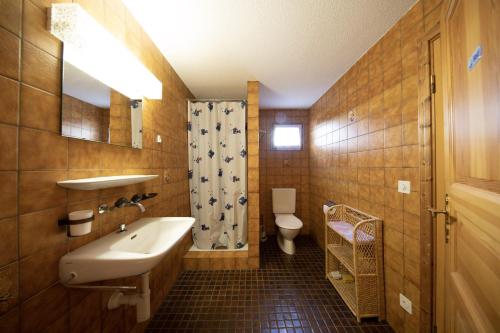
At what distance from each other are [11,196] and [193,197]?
1.92m

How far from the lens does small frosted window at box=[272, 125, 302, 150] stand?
341 centimetres

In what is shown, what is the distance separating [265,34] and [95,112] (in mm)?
1350

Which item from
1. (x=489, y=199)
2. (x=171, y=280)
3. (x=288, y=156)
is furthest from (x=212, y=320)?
(x=288, y=156)

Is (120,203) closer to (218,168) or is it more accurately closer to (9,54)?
(9,54)

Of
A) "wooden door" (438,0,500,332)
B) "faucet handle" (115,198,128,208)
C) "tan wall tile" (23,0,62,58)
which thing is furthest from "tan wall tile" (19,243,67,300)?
"wooden door" (438,0,500,332)

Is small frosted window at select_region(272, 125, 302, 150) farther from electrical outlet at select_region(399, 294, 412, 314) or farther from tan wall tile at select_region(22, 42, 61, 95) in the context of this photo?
tan wall tile at select_region(22, 42, 61, 95)

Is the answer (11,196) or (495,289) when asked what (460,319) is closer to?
(495,289)

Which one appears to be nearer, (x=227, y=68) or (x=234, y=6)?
(x=234, y=6)

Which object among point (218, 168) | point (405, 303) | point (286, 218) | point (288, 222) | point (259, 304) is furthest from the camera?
point (286, 218)

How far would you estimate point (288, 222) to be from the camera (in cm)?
268

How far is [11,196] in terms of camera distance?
2.00ft

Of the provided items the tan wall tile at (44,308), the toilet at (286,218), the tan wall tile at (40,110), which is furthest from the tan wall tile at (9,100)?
the toilet at (286,218)

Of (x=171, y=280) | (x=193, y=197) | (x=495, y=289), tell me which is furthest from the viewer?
(x=193, y=197)

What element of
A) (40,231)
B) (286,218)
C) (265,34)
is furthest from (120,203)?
(286,218)
